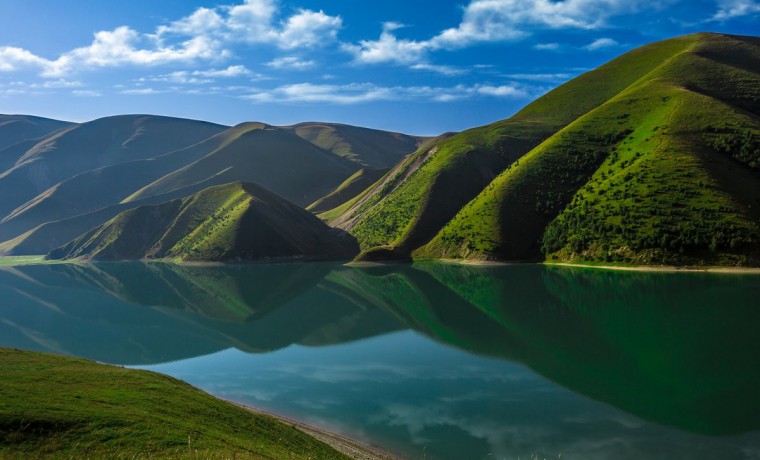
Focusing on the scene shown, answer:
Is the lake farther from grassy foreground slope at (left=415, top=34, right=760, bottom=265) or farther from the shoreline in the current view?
grassy foreground slope at (left=415, top=34, right=760, bottom=265)

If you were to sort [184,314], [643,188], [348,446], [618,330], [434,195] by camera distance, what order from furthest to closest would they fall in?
[434,195], [643,188], [184,314], [618,330], [348,446]

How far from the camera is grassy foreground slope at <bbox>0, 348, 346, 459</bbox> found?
21562mm

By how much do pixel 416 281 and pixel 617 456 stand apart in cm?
8264

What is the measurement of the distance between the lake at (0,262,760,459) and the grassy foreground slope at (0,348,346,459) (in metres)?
9.23

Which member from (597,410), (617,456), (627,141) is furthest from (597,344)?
(627,141)

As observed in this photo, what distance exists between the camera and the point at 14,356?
37625mm

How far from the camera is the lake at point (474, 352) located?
33969 mm

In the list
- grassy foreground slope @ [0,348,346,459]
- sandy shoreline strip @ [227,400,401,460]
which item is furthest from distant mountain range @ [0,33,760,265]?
grassy foreground slope @ [0,348,346,459]

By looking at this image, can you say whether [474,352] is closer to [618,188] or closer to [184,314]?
[184,314]

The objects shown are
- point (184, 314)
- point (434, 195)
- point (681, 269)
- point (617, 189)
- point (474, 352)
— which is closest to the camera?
point (474, 352)

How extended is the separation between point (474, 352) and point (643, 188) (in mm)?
81858

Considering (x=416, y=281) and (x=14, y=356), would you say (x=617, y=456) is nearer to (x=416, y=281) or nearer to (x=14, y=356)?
(x=14, y=356)

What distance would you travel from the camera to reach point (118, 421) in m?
24.5

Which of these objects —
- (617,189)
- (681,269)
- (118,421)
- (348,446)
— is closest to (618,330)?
(348,446)
